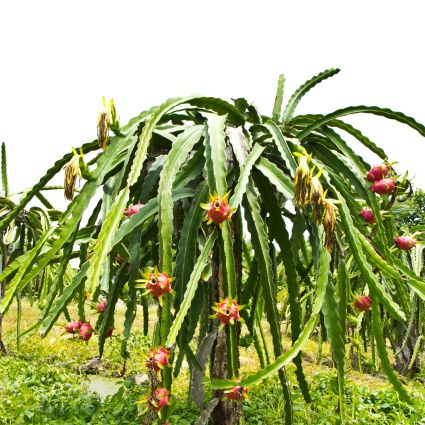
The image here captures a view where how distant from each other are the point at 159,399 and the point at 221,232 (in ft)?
1.59

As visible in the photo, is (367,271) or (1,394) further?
(1,394)

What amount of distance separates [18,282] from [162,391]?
55 centimetres

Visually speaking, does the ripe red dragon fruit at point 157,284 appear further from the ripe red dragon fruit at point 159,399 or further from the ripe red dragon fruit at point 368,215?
the ripe red dragon fruit at point 368,215

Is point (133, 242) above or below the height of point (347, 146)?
below

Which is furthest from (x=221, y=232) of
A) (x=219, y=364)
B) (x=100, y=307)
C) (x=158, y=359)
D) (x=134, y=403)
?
(x=134, y=403)

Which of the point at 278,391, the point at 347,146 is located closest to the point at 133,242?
the point at 347,146

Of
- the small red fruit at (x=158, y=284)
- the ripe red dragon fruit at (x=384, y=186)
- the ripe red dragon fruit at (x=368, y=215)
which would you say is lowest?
the small red fruit at (x=158, y=284)

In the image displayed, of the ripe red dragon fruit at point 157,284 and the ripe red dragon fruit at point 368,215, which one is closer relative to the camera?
the ripe red dragon fruit at point 157,284

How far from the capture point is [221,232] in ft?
4.64

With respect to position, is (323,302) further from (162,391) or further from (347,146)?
(347,146)

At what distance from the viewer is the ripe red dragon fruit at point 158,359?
45.8 inches

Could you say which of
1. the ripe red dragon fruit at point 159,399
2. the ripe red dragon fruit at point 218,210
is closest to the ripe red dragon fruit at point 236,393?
the ripe red dragon fruit at point 159,399

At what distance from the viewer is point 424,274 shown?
4.92m

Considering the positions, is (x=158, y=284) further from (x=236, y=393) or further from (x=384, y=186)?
(x=384, y=186)
